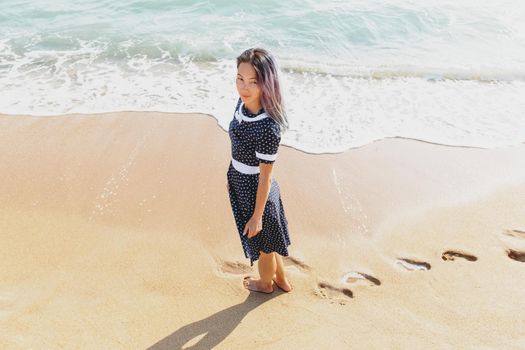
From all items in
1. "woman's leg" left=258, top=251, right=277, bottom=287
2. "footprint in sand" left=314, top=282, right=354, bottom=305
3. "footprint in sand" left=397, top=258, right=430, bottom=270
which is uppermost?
"woman's leg" left=258, top=251, right=277, bottom=287

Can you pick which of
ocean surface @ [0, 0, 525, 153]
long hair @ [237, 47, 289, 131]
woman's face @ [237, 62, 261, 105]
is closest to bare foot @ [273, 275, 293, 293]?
long hair @ [237, 47, 289, 131]

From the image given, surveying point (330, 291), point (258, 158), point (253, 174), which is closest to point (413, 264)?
point (330, 291)

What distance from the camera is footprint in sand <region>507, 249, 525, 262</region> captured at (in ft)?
10.9

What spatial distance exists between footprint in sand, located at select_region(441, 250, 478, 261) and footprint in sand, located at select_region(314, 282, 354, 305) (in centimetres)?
89

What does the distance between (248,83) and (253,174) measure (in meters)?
0.53

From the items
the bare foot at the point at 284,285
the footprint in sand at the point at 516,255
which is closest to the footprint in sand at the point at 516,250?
the footprint in sand at the point at 516,255

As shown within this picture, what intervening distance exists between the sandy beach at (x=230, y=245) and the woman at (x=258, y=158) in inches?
17.8

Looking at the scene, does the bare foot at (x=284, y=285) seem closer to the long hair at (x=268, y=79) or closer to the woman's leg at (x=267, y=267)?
the woman's leg at (x=267, y=267)

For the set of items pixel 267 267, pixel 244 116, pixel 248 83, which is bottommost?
pixel 267 267

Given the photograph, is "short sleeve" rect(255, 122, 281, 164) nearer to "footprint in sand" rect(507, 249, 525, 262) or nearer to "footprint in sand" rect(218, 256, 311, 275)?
"footprint in sand" rect(218, 256, 311, 275)

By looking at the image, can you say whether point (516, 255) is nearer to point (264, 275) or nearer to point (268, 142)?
point (264, 275)

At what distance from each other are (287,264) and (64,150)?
287cm

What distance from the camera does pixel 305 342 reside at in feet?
8.39

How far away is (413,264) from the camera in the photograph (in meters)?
3.34
